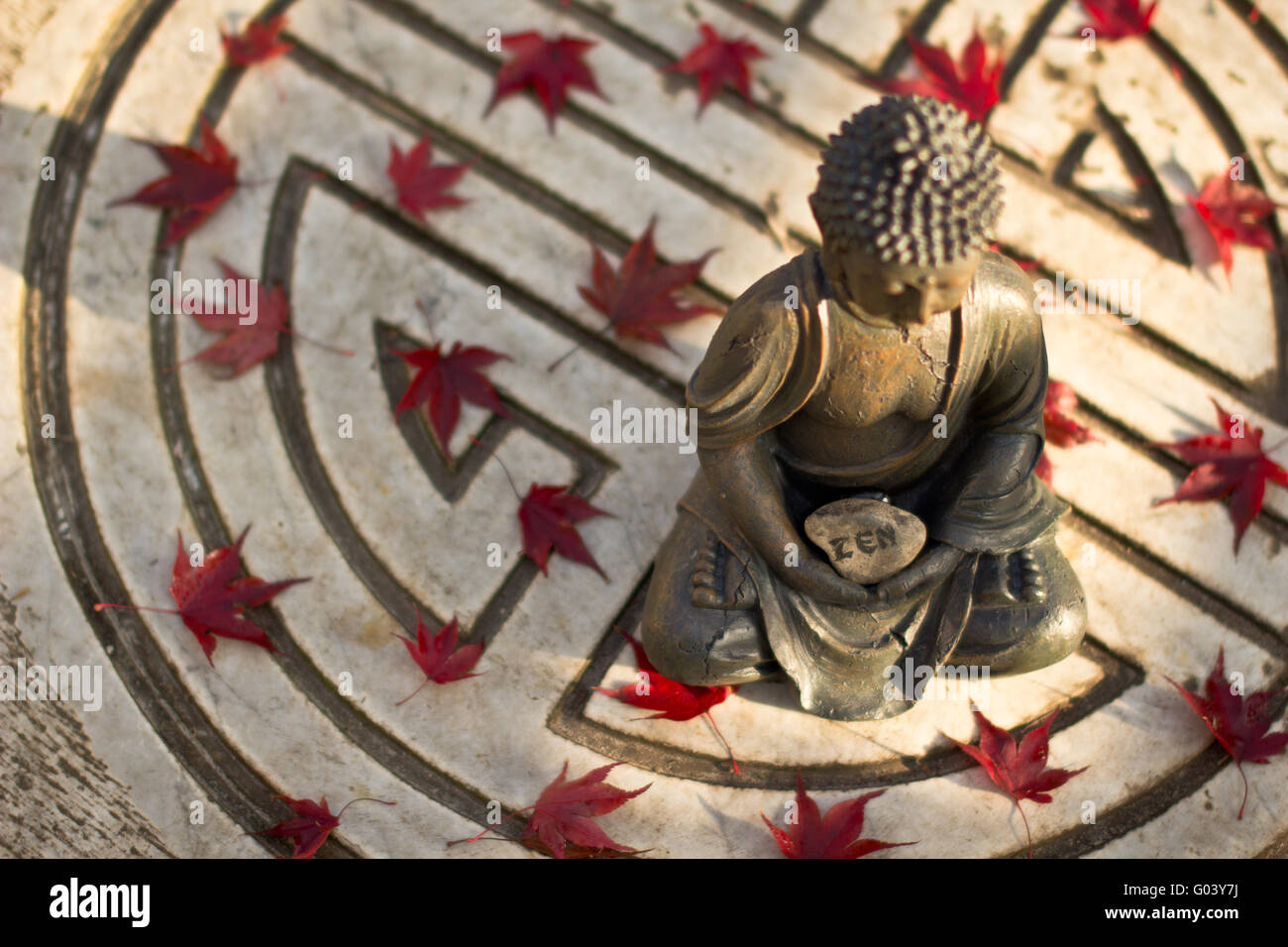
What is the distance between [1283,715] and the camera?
288 cm

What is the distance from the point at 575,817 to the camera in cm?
276

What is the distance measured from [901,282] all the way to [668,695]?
4.75 ft

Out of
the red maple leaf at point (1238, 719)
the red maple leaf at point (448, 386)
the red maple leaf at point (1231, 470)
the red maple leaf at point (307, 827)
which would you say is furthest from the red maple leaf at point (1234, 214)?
the red maple leaf at point (307, 827)

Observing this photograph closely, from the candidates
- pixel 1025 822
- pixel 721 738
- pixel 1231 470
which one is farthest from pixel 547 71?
pixel 1025 822

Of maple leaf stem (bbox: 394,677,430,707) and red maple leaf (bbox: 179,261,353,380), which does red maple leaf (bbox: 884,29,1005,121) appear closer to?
red maple leaf (bbox: 179,261,353,380)

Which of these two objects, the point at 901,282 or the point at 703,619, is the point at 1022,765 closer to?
the point at 703,619

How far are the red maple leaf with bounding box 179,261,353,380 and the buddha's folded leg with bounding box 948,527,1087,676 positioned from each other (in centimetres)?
190

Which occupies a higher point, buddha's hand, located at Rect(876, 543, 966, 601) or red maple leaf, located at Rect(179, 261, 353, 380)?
red maple leaf, located at Rect(179, 261, 353, 380)

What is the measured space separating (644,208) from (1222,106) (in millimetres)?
1837

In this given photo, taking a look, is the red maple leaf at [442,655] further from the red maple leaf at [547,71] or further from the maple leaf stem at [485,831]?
the red maple leaf at [547,71]

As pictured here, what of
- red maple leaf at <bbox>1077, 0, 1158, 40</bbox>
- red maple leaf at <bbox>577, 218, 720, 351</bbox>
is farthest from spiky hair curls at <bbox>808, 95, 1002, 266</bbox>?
red maple leaf at <bbox>1077, 0, 1158, 40</bbox>

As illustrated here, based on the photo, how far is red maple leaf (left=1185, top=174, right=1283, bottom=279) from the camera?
10.6ft

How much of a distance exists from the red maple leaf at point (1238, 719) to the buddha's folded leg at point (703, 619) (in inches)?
47.8

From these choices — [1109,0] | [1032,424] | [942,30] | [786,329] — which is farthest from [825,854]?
[1109,0]
